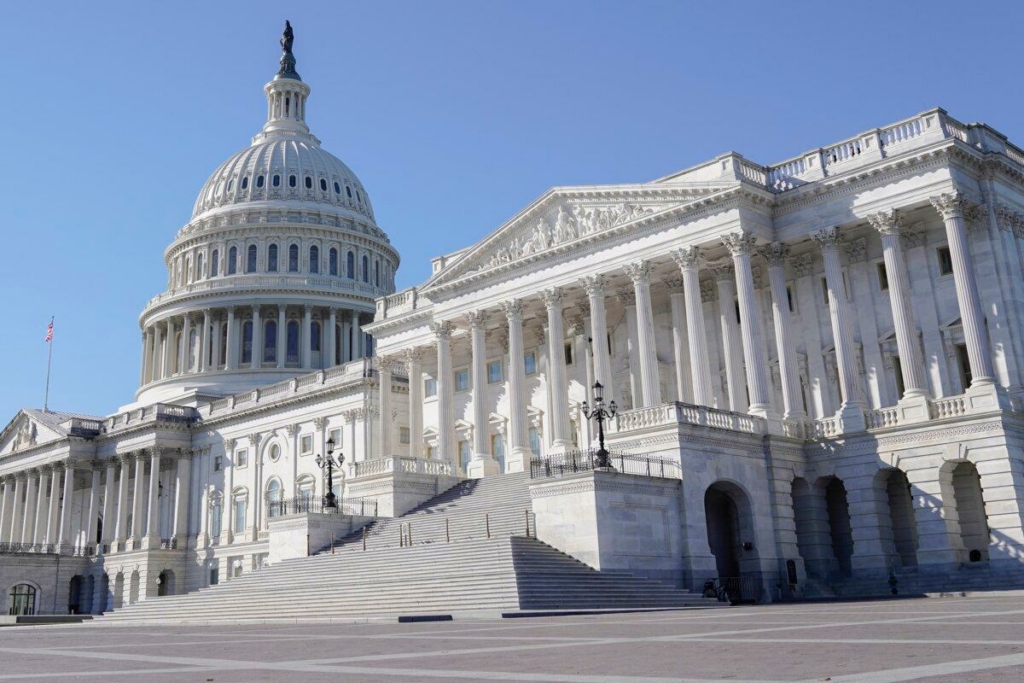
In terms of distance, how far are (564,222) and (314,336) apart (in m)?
60.8

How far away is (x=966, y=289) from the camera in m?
43.2

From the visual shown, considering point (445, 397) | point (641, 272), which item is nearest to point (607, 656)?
point (641, 272)

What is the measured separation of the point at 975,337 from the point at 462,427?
1310 inches

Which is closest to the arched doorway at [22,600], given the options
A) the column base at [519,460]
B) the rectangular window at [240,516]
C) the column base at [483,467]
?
the rectangular window at [240,516]

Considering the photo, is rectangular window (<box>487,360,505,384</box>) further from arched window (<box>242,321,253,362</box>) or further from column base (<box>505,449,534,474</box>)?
arched window (<box>242,321,253,362</box>)

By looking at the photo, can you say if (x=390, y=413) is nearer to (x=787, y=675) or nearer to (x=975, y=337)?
(x=975, y=337)

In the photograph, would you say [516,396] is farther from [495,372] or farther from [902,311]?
[902,311]

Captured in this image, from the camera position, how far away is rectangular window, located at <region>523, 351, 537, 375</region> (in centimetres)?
A: 6322

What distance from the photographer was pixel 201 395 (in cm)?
9819

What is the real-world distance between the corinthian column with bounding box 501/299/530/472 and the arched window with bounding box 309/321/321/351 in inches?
2210

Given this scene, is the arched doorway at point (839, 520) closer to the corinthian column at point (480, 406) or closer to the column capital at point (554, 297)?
the column capital at point (554, 297)

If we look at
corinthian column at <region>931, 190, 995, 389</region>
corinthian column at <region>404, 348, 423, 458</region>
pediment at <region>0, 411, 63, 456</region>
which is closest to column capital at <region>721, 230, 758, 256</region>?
corinthian column at <region>931, 190, 995, 389</region>

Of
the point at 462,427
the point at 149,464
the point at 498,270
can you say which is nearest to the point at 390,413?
the point at 462,427

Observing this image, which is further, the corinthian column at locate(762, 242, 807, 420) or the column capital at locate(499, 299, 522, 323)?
the column capital at locate(499, 299, 522, 323)
